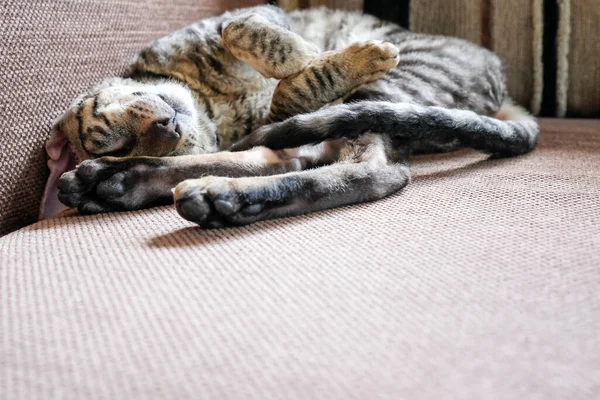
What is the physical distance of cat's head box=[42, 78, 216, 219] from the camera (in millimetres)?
1264

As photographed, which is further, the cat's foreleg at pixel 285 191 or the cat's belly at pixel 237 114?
the cat's belly at pixel 237 114

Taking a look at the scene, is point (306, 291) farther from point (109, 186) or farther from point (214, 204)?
point (109, 186)

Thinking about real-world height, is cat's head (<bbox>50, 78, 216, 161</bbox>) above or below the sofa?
above

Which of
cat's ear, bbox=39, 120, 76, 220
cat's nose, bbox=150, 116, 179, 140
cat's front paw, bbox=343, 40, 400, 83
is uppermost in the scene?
cat's front paw, bbox=343, 40, 400, 83

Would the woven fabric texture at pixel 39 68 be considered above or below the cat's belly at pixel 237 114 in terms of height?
above

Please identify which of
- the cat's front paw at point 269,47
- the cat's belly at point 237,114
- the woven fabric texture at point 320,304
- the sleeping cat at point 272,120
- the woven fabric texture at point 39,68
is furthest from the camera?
the cat's belly at point 237,114

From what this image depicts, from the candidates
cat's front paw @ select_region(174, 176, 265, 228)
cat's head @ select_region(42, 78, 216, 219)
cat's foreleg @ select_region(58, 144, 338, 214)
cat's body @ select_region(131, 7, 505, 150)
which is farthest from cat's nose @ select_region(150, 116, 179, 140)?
cat's front paw @ select_region(174, 176, 265, 228)

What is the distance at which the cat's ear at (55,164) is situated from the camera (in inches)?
48.2

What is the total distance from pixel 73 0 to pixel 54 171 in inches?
16.0

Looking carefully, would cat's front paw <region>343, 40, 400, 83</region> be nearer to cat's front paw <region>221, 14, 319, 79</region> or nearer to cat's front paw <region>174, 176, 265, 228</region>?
cat's front paw <region>221, 14, 319, 79</region>

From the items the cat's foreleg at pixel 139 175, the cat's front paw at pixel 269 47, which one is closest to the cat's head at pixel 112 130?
the cat's foreleg at pixel 139 175

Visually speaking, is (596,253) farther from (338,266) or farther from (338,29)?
(338,29)

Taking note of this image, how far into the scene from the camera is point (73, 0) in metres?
1.34

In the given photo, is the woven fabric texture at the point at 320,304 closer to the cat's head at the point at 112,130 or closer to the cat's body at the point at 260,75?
the cat's head at the point at 112,130
